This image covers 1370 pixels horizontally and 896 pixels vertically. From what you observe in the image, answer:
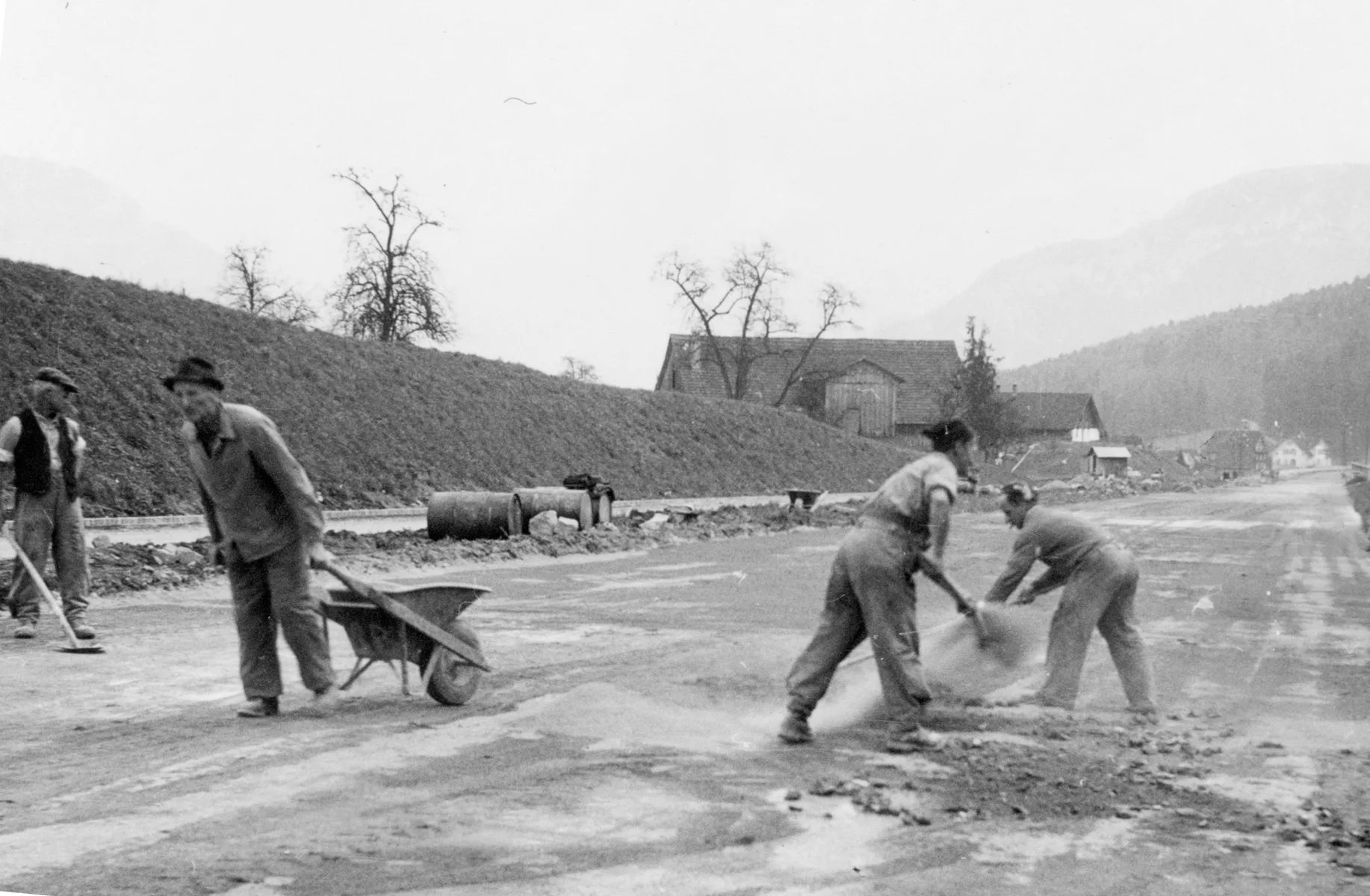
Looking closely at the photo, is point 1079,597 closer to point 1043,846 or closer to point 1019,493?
point 1019,493

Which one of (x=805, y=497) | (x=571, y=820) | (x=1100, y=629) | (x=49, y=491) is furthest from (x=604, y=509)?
(x=571, y=820)

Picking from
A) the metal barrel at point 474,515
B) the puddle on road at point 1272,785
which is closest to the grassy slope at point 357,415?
the metal barrel at point 474,515

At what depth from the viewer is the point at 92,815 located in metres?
4.60

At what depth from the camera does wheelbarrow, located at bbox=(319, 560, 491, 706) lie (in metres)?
6.27

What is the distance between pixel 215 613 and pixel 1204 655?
7629 mm

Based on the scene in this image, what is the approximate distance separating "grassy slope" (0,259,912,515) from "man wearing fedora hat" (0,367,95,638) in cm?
103

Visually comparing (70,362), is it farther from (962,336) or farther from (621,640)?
(962,336)

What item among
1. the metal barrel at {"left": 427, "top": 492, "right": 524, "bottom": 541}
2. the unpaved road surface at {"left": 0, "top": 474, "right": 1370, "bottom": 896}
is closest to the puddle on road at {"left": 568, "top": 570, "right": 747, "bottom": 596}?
the unpaved road surface at {"left": 0, "top": 474, "right": 1370, "bottom": 896}

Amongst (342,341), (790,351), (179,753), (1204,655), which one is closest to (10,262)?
(342,341)

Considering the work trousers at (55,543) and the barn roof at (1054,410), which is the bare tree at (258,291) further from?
the barn roof at (1054,410)

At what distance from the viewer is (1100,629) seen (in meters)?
7.58

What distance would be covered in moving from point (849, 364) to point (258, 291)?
14.9ft

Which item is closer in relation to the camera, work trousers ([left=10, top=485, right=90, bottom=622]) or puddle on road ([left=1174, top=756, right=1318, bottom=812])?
puddle on road ([left=1174, top=756, right=1318, bottom=812])

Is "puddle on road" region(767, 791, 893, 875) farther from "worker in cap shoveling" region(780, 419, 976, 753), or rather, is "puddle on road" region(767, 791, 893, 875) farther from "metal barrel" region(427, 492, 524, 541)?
"metal barrel" region(427, 492, 524, 541)
